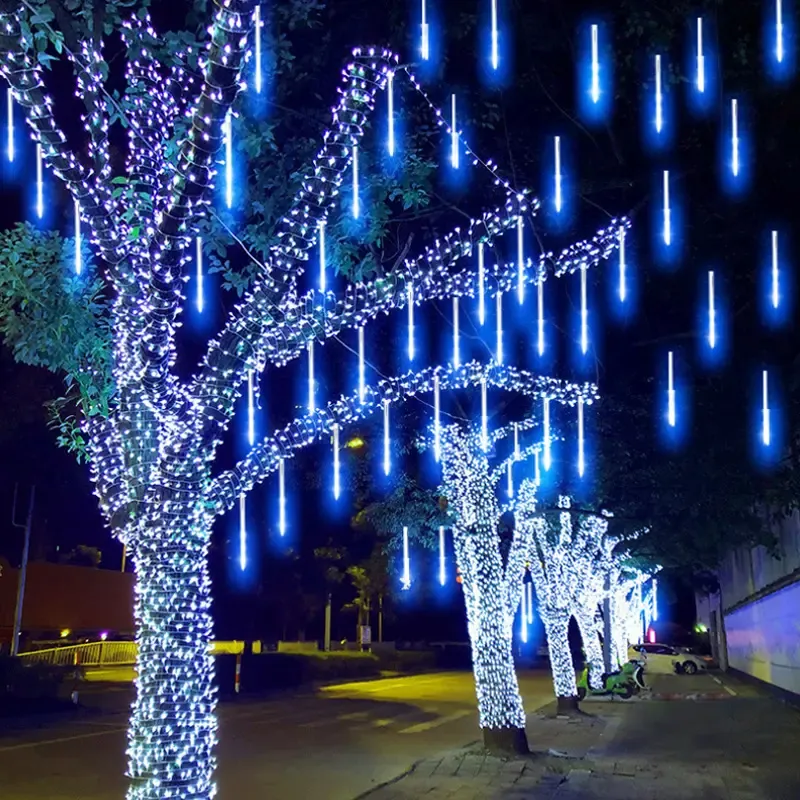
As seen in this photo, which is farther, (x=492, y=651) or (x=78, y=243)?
(x=492, y=651)

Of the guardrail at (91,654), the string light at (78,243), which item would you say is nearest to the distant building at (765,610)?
the string light at (78,243)

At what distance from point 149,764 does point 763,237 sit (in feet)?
25.4

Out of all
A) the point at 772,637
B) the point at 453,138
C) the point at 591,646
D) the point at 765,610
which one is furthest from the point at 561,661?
the point at 453,138

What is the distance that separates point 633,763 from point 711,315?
6021 mm

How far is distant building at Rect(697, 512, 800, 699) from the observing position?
65.7 ft

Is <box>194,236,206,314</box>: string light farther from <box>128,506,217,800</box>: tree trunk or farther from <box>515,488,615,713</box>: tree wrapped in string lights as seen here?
<box>515,488,615,713</box>: tree wrapped in string lights

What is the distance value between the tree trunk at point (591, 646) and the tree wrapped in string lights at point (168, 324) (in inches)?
775

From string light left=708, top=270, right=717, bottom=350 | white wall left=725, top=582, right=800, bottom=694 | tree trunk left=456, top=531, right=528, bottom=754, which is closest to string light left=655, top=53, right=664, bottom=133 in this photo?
string light left=708, top=270, right=717, bottom=350

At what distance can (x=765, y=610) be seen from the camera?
2448cm

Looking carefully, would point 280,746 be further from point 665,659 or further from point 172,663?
point 665,659

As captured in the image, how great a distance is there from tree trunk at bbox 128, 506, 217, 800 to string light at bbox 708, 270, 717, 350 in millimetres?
6480

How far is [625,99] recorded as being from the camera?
916cm

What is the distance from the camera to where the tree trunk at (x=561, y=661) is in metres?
19.2

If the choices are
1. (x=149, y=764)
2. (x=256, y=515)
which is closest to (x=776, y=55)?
(x=149, y=764)
